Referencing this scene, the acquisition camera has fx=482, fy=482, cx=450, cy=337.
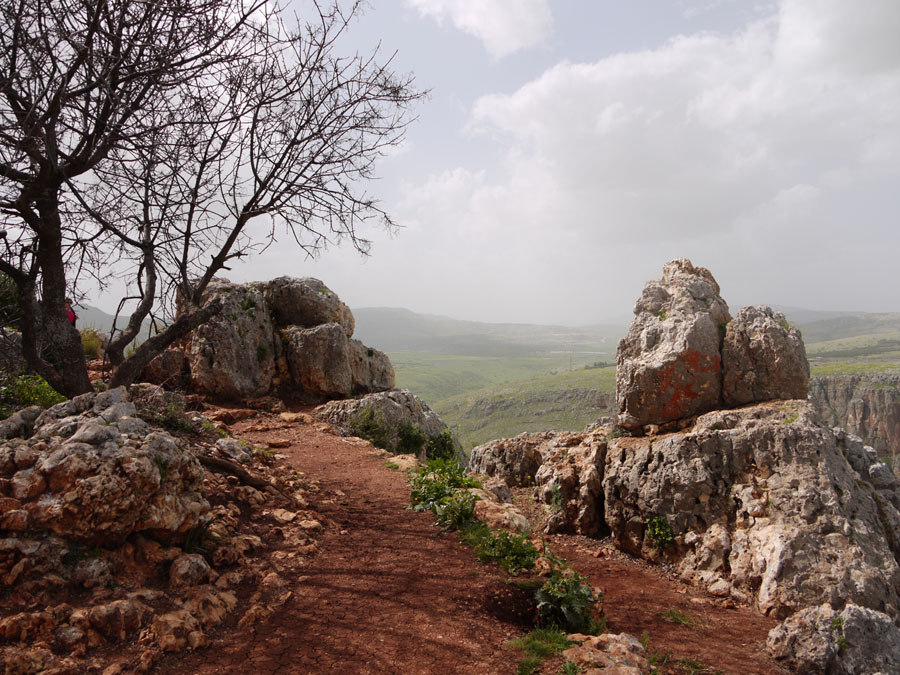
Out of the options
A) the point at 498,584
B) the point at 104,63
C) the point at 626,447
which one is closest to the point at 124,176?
the point at 104,63

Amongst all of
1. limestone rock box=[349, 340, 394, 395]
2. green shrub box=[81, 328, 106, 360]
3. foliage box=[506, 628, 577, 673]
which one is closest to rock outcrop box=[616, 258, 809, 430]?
foliage box=[506, 628, 577, 673]

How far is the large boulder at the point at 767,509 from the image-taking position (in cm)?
786

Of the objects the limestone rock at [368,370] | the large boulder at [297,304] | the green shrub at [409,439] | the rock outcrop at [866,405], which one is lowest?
the rock outcrop at [866,405]

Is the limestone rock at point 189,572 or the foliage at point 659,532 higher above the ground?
the limestone rock at point 189,572

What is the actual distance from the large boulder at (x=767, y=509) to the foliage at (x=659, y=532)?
0.02 metres

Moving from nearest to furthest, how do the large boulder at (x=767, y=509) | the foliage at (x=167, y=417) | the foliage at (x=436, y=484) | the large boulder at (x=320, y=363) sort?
the large boulder at (x=767, y=509) → the foliage at (x=436, y=484) → the foliage at (x=167, y=417) → the large boulder at (x=320, y=363)

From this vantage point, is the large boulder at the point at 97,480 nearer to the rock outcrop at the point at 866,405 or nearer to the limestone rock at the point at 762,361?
the limestone rock at the point at 762,361

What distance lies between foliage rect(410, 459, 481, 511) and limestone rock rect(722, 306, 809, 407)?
7.10 metres

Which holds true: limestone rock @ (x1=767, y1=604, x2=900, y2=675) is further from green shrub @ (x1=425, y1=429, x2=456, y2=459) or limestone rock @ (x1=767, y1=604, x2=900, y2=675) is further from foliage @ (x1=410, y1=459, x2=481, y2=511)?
green shrub @ (x1=425, y1=429, x2=456, y2=459)

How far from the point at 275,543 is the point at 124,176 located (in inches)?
242

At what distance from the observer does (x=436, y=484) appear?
8742 mm

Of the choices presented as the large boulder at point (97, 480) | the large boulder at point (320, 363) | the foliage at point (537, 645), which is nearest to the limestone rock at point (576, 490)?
the foliage at point (537, 645)

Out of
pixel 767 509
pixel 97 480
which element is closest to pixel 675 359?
pixel 767 509

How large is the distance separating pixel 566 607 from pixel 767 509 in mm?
5936
